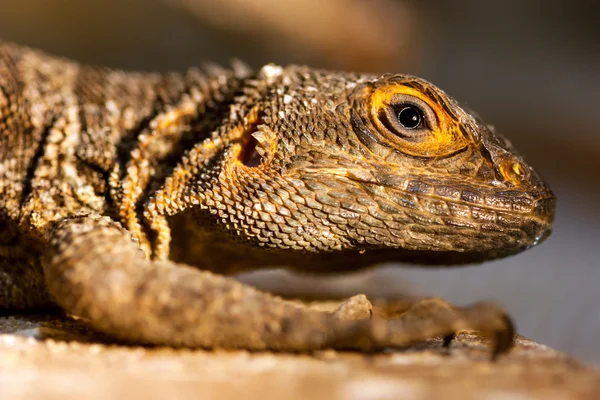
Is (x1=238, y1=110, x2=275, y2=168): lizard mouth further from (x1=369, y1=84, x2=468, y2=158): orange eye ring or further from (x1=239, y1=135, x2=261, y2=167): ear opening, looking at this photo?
(x1=369, y1=84, x2=468, y2=158): orange eye ring

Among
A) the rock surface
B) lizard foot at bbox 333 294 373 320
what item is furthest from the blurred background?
the rock surface

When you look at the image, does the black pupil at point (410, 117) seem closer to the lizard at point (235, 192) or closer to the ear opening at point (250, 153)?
the lizard at point (235, 192)

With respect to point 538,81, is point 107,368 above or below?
below

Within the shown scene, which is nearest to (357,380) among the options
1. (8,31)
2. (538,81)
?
(8,31)

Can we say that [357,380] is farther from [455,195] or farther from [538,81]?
[538,81]

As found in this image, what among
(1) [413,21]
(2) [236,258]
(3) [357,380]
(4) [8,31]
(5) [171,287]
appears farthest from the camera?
(1) [413,21]

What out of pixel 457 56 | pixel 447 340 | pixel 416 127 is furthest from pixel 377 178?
pixel 457 56
